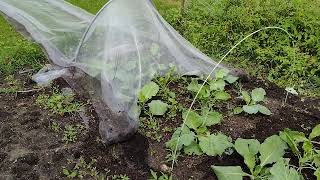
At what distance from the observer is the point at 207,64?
4.66m

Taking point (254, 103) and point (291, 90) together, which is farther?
point (291, 90)

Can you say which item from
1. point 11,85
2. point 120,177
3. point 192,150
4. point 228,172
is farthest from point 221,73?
point 11,85

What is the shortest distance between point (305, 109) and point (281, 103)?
0.22m

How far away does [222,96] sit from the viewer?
4367 mm

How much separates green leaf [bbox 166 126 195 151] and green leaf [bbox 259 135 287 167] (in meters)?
0.53

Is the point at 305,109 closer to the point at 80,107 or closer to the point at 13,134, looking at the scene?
the point at 80,107

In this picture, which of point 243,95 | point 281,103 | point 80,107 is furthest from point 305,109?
point 80,107

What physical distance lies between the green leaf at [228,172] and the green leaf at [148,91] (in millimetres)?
960

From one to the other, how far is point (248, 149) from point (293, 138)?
363 millimetres

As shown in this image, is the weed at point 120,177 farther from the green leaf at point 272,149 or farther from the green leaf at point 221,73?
the green leaf at point 221,73

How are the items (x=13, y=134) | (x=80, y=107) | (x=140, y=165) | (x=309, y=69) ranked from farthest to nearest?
(x=309, y=69)
(x=80, y=107)
(x=13, y=134)
(x=140, y=165)

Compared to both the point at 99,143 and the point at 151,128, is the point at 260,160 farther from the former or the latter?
the point at 99,143

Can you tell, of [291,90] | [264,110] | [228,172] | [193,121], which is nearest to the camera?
[228,172]

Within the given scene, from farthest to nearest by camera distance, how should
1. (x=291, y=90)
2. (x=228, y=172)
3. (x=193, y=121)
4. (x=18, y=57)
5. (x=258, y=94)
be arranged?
(x=18, y=57)
(x=291, y=90)
(x=258, y=94)
(x=193, y=121)
(x=228, y=172)
